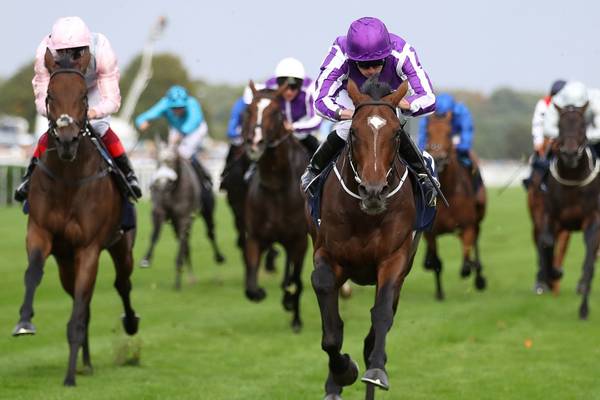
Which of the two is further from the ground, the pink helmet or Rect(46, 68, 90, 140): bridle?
the pink helmet

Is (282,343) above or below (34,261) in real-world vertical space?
below

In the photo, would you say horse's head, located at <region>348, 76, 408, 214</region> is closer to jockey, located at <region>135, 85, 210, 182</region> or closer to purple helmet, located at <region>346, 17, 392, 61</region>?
purple helmet, located at <region>346, 17, 392, 61</region>

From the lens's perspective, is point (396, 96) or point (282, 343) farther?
point (282, 343)

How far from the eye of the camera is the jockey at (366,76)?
801cm

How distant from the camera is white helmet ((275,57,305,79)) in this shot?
1353cm

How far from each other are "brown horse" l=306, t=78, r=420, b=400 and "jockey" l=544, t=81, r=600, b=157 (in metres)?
6.12

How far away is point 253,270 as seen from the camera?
497 inches

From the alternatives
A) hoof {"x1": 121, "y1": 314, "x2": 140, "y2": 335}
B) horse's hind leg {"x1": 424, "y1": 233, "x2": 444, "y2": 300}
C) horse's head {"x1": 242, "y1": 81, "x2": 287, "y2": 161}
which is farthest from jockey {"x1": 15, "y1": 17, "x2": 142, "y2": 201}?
horse's hind leg {"x1": 424, "y1": 233, "x2": 444, "y2": 300}

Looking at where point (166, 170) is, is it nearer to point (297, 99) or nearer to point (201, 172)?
point (201, 172)

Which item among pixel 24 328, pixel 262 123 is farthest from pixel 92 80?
pixel 262 123

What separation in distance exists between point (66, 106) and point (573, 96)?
6852 millimetres

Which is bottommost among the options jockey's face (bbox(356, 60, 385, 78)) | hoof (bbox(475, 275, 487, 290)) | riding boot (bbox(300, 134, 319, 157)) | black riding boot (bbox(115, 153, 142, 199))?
hoof (bbox(475, 275, 487, 290))

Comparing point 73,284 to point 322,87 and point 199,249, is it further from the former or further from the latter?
point 199,249

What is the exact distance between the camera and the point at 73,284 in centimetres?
980
